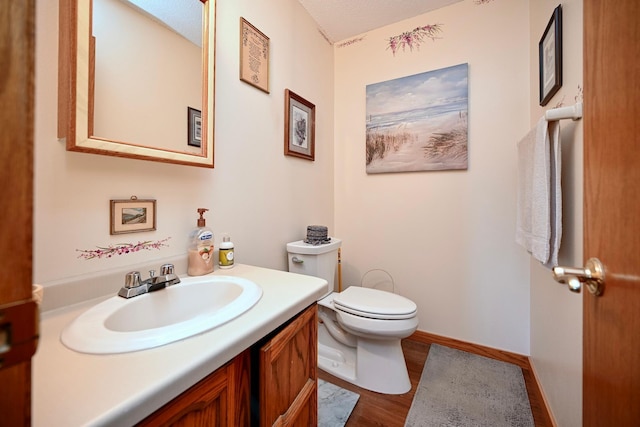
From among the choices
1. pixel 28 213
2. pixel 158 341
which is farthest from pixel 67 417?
pixel 28 213

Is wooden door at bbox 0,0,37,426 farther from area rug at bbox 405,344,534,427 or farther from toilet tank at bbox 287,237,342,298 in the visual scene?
area rug at bbox 405,344,534,427

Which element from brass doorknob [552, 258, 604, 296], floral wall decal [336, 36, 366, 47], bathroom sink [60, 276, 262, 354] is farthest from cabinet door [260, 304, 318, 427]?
floral wall decal [336, 36, 366, 47]

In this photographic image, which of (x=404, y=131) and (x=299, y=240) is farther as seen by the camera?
(x=404, y=131)

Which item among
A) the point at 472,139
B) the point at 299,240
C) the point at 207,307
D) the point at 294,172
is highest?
the point at 472,139

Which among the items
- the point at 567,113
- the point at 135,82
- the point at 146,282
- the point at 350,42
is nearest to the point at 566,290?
the point at 567,113

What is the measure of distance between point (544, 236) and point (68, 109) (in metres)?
1.63

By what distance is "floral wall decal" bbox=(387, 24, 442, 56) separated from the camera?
175 centimetres

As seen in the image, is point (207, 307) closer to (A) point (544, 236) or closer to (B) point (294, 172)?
(B) point (294, 172)

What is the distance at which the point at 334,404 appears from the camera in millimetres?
1275

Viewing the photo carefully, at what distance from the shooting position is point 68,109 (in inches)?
26.2

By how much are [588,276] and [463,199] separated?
135 centimetres

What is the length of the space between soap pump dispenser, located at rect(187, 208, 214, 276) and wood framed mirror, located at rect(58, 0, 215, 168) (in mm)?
271

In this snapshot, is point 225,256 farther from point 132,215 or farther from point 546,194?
point 546,194

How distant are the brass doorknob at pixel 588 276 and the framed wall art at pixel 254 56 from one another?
1398 mm
